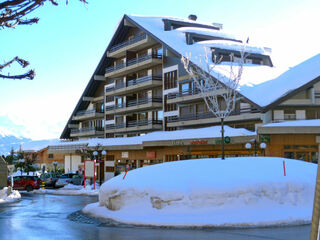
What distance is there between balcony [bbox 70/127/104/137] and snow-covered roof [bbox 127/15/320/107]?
1847 centimetres

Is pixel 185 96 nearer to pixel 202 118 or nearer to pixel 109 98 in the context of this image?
pixel 202 118

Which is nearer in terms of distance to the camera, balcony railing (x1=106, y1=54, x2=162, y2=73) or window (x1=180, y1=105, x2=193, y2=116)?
window (x1=180, y1=105, x2=193, y2=116)

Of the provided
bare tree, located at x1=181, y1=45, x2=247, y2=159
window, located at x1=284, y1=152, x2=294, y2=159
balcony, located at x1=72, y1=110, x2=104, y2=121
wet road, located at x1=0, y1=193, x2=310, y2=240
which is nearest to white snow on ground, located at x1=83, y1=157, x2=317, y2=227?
wet road, located at x1=0, y1=193, x2=310, y2=240

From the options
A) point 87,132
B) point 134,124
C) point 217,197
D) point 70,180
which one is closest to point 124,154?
point 134,124

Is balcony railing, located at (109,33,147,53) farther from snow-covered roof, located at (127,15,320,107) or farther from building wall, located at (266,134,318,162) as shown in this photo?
building wall, located at (266,134,318,162)

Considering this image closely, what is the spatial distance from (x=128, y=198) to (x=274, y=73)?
38331mm

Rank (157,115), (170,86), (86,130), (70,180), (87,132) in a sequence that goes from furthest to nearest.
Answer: (86,130)
(87,132)
(157,115)
(170,86)
(70,180)

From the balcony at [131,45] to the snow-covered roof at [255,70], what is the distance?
1.40 meters

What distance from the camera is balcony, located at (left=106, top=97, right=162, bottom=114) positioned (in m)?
51.4

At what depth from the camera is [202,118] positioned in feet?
146

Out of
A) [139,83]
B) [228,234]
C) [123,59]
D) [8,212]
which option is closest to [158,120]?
[139,83]

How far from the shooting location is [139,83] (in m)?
53.2

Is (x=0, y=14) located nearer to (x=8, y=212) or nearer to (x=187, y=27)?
(x=8, y=212)

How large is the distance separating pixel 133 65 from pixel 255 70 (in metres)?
15.3
